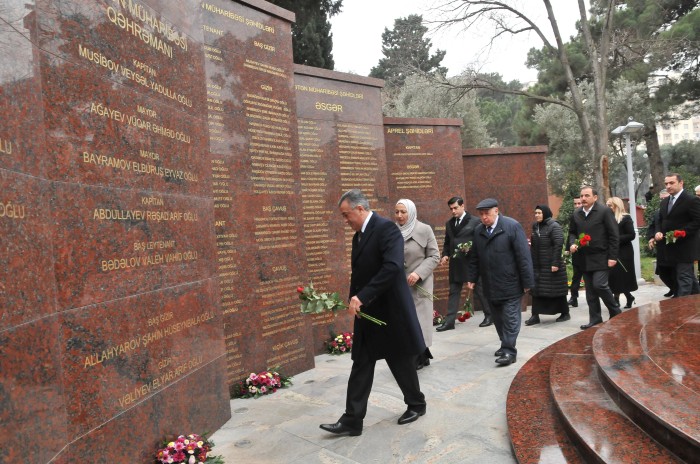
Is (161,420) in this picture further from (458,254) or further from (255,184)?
(458,254)

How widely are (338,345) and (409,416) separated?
295cm

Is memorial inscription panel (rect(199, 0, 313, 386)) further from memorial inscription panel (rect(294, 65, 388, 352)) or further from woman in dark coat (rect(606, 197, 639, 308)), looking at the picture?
woman in dark coat (rect(606, 197, 639, 308))

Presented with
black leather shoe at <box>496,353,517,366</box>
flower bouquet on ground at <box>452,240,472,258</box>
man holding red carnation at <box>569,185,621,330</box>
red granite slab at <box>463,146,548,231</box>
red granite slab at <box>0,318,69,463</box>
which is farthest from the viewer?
red granite slab at <box>463,146,548,231</box>

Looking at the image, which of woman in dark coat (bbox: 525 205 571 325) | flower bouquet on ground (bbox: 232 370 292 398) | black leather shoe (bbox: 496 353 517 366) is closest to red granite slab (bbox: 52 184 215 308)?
flower bouquet on ground (bbox: 232 370 292 398)

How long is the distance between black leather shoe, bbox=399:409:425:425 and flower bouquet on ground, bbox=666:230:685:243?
5.28 meters

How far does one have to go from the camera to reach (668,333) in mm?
5227

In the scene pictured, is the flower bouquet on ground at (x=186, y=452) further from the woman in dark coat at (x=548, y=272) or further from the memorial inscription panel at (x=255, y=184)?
the woman in dark coat at (x=548, y=272)

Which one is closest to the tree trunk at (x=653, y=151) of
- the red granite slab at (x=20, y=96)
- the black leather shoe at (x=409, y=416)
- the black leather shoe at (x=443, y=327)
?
the black leather shoe at (x=443, y=327)

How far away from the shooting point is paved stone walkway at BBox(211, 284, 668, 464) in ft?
12.2

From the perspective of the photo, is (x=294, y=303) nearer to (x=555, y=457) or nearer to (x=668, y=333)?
(x=555, y=457)

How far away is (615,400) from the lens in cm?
390

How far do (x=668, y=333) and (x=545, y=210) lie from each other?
3.29 meters

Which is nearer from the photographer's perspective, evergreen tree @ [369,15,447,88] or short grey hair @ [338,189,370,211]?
short grey hair @ [338,189,370,211]

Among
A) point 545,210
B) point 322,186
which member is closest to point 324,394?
point 322,186
